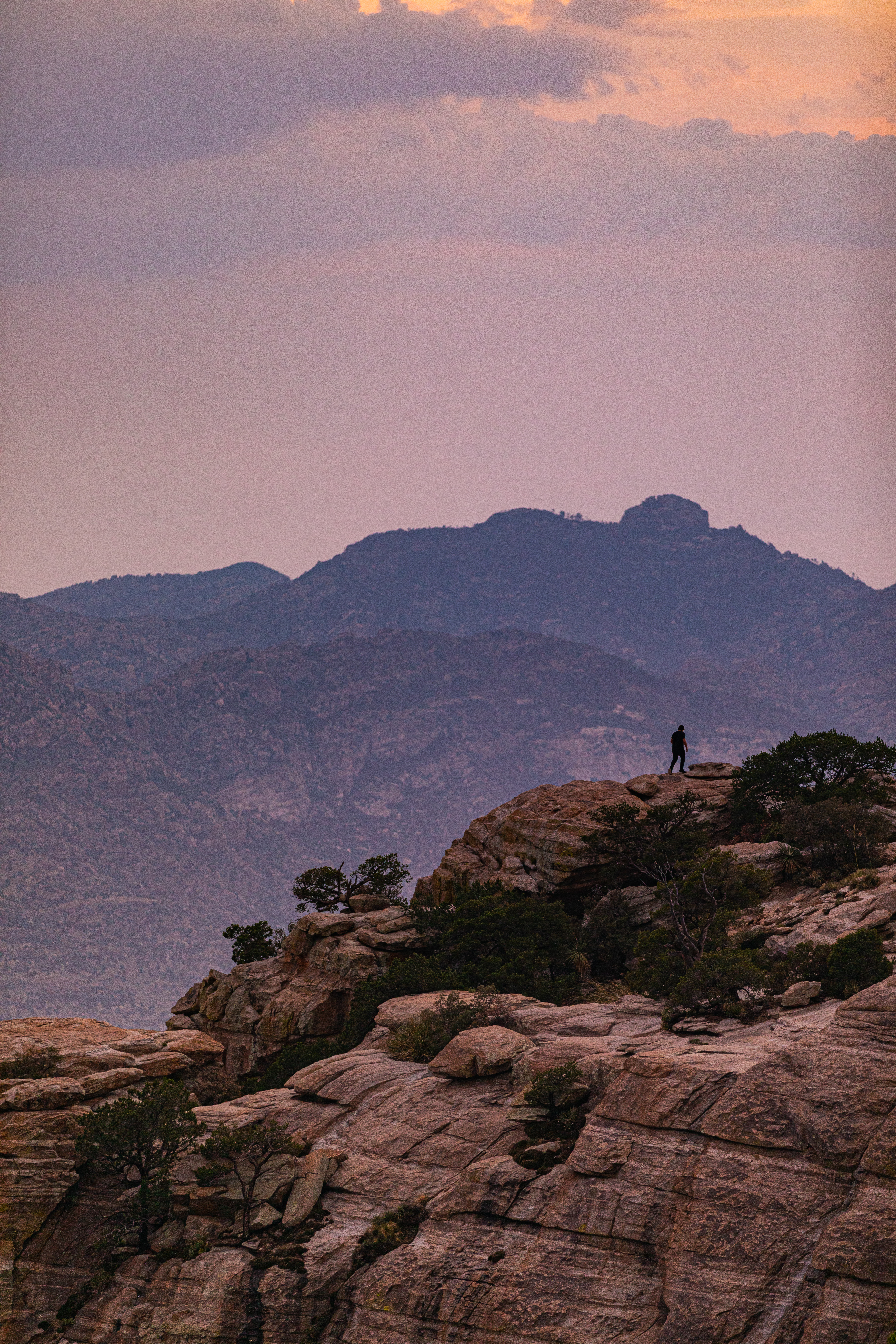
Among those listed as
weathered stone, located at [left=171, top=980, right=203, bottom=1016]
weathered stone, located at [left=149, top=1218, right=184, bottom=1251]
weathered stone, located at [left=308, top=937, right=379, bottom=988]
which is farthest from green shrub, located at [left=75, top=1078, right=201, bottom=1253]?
weathered stone, located at [left=171, top=980, right=203, bottom=1016]

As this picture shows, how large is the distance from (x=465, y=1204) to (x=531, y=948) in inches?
938

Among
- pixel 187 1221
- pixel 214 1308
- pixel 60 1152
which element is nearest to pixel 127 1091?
pixel 60 1152

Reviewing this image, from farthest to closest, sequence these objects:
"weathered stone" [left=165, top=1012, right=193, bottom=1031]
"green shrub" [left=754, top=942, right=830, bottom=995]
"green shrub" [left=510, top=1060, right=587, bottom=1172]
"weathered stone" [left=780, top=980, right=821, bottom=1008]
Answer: "weathered stone" [left=165, top=1012, right=193, bottom=1031]
"green shrub" [left=754, top=942, right=830, bottom=995]
"weathered stone" [left=780, top=980, right=821, bottom=1008]
"green shrub" [left=510, top=1060, right=587, bottom=1172]

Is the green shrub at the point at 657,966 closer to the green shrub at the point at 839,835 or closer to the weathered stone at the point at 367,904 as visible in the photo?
the green shrub at the point at 839,835

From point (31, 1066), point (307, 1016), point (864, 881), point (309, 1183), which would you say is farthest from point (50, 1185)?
point (864, 881)

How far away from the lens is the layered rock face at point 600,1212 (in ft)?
93.8

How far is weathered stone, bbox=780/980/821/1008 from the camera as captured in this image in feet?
131

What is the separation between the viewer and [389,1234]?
35156mm

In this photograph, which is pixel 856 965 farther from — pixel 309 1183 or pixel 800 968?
pixel 309 1183

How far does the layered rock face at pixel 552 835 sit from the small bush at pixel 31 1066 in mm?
27314

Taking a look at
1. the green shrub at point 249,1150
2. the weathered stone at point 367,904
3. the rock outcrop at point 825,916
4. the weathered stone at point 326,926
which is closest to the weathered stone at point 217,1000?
the weathered stone at point 326,926

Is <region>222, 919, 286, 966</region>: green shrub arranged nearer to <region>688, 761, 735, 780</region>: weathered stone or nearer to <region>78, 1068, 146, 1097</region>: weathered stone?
<region>78, 1068, 146, 1097</region>: weathered stone

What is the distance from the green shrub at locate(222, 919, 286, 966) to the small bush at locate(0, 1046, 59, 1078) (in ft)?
90.8

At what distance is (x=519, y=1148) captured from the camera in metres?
35.9
